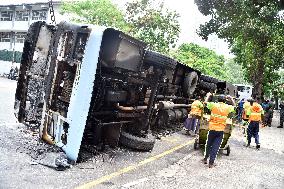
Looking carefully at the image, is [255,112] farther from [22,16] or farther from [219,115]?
[22,16]

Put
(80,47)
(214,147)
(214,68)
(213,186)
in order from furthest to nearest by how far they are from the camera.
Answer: (214,68) → (214,147) → (80,47) → (213,186)

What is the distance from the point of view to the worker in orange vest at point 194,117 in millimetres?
11883

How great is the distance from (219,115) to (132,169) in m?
2.47

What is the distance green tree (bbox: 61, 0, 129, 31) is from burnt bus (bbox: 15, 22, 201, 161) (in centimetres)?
2553

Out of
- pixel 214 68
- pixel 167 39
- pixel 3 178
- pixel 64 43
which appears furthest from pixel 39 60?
pixel 214 68

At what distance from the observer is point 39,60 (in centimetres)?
823

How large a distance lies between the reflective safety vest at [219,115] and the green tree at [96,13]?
1070 inches

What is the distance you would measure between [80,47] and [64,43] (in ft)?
1.47

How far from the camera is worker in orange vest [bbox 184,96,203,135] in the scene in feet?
39.0

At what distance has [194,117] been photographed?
11.9 metres

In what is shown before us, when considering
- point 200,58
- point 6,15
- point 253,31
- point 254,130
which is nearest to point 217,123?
point 254,130

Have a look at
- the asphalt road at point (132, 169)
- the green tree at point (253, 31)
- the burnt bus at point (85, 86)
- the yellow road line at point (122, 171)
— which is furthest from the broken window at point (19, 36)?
the yellow road line at point (122, 171)

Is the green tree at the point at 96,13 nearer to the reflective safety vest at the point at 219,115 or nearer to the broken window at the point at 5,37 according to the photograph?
the broken window at the point at 5,37

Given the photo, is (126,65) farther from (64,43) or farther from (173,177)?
(173,177)
